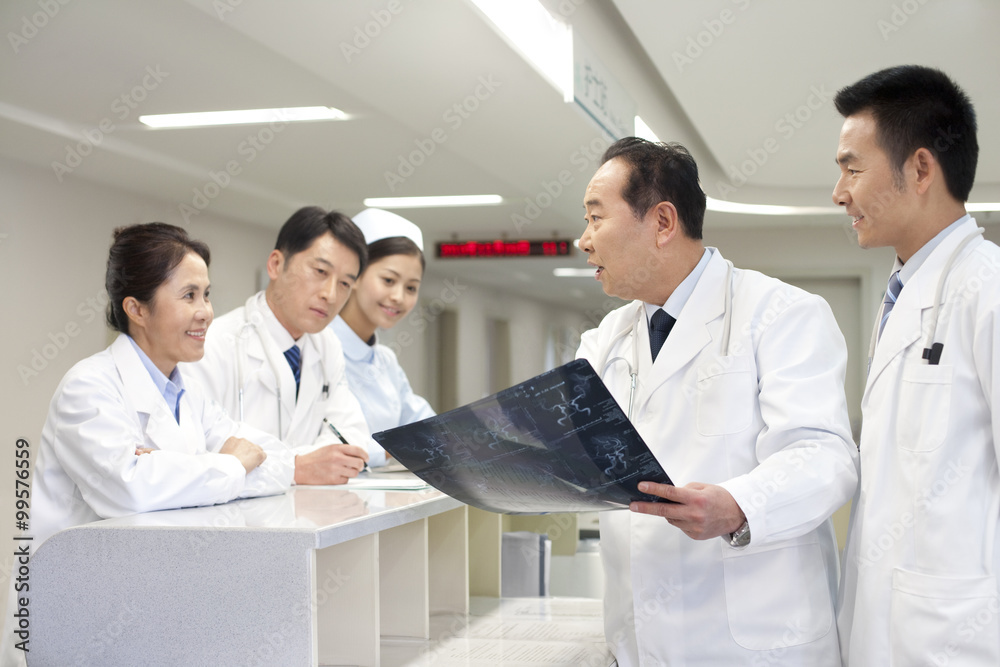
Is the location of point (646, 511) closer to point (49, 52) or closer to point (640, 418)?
point (640, 418)

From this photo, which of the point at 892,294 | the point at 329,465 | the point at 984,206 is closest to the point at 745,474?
the point at 892,294

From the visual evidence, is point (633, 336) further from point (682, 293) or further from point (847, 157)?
Result: point (847, 157)

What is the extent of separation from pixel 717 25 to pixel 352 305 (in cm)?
213

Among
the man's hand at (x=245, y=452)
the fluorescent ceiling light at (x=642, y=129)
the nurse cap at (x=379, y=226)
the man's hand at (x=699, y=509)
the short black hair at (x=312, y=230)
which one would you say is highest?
the fluorescent ceiling light at (x=642, y=129)

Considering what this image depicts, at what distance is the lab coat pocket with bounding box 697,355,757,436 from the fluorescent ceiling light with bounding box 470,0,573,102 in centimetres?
212

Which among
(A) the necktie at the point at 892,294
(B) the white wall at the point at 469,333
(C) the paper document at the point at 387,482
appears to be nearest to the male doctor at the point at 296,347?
(C) the paper document at the point at 387,482

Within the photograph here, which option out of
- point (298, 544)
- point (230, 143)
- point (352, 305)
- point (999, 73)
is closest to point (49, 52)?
point (230, 143)

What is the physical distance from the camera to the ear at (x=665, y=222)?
5.36ft

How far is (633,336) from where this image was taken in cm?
171

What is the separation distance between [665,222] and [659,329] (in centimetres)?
21

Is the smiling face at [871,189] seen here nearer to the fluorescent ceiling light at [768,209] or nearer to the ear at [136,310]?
the ear at [136,310]

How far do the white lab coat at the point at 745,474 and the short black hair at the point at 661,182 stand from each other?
0.45ft

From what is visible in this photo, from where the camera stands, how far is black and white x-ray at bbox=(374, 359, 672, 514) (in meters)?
1.17

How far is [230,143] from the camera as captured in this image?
5398mm
